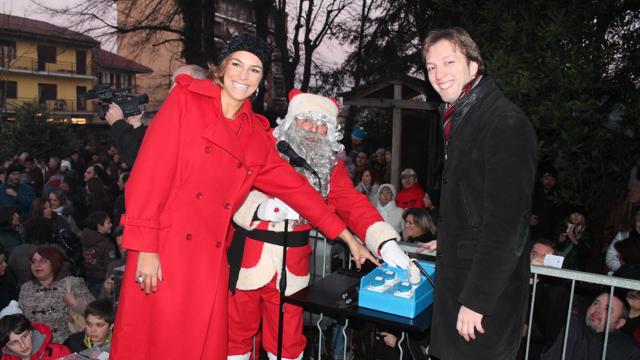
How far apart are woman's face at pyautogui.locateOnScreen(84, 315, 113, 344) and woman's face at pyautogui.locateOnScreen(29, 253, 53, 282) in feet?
3.74

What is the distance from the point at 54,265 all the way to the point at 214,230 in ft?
11.6

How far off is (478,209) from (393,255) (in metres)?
0.80

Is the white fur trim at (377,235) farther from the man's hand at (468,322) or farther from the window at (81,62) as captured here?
the window at (81,62)

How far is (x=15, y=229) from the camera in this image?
719 cm

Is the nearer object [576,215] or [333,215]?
[333,215]

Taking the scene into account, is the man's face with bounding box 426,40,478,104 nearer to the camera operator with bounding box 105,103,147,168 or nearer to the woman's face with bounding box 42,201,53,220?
the camera operator with bounding box 105,103,147,168

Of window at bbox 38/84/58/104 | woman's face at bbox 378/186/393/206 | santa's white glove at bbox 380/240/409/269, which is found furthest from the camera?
window at bbox 38/84/58/104

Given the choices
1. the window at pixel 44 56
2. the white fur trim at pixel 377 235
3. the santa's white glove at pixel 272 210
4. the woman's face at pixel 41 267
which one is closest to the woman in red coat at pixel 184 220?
the santa's white glove at pixel 272 210

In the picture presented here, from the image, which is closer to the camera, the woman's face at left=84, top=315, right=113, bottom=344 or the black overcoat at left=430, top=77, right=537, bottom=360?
the black overcoat at left=430, top=77, right=537, bottom=360

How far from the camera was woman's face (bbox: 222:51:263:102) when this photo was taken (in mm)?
2605

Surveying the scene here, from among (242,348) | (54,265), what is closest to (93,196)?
(54,265)

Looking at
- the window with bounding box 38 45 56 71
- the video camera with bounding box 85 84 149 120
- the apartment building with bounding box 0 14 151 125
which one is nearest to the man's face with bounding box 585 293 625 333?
the video camera with bounding box 85 84 149 120

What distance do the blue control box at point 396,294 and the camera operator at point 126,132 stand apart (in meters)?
1.52

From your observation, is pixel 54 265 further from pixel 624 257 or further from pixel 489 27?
pixel 624 257
